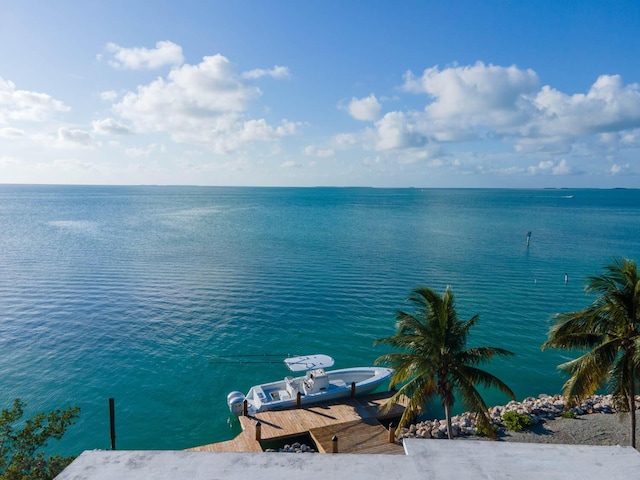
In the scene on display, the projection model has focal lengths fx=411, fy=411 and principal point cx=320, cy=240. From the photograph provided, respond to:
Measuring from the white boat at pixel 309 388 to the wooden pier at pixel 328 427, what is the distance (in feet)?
1.80

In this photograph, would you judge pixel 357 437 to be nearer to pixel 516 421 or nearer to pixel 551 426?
pixel 516 421

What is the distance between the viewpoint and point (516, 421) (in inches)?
942

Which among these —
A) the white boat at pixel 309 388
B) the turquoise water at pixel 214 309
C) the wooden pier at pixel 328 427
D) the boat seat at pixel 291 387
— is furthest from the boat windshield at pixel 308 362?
the wooden pier at pixel 328 427

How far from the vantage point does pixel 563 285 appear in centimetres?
5291

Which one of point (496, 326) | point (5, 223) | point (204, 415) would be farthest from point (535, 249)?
point (5, 223)

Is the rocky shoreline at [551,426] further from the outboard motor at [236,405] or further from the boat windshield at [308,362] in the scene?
the outboard motor at [236,405]

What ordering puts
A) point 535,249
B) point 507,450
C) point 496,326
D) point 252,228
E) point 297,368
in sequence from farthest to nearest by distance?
point 252,228
point 535,249
point 496,326
point 297,368
point 507,450

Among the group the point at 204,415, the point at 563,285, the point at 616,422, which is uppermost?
the point at 563,285

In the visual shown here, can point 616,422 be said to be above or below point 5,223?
below

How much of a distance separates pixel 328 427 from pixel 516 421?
10986 mm

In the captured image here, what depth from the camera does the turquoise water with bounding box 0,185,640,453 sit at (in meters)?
29.7

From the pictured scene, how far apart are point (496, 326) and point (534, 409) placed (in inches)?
594

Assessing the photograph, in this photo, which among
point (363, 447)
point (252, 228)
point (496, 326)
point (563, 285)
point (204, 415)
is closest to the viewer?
point (363, 447)

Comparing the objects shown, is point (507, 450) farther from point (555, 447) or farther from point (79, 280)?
point (79, 280)
